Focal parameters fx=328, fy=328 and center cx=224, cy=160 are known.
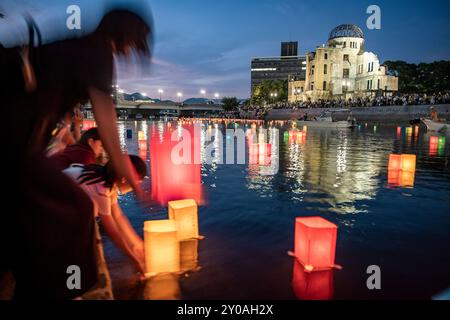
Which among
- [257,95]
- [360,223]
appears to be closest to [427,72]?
[257,95]

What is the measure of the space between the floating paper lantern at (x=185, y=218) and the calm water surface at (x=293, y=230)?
0.26 m

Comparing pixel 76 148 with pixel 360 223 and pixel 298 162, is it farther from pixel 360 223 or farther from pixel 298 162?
pixel 298 162

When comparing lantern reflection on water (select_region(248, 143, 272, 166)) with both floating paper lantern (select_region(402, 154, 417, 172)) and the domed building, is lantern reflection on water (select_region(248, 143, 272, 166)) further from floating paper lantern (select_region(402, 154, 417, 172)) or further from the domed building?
the domed building

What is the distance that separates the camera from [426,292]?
342cm

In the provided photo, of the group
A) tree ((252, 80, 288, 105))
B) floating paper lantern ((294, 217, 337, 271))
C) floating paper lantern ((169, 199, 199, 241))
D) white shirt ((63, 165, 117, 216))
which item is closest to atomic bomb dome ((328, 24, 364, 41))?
tree ((252, 80, 288, 105))

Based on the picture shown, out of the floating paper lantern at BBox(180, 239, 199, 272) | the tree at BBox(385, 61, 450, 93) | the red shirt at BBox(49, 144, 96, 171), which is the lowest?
the floating paper lantern at BBox(180, 239, 199, 272)

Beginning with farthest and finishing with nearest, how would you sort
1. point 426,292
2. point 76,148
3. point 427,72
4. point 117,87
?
point 427,72 < point 76,148 < point 426,292 < point 117,87

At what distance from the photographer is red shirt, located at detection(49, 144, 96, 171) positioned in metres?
3.53

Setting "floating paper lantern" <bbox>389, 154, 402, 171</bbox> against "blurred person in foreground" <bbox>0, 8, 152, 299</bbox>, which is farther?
"floating paper lantern" <bbox>389, 154, 402, 171</bbox>

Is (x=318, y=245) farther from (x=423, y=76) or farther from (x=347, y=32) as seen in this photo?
(x=347, y=32)

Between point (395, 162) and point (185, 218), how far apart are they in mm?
7507

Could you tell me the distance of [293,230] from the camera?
5.12 meters

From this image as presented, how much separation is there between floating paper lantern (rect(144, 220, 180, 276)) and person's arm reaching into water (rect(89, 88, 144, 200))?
153 cm

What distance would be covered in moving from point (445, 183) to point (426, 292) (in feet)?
20.5
